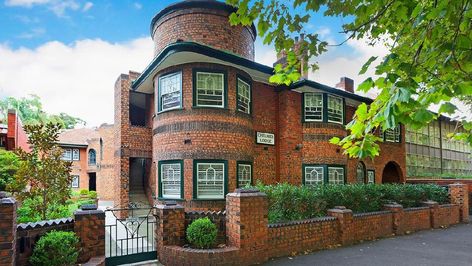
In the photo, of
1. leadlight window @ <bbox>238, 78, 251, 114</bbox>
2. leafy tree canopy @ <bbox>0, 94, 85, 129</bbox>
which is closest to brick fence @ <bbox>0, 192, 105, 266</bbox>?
leadlight window @ <bbox>238, 78, 251, 114</bbox>

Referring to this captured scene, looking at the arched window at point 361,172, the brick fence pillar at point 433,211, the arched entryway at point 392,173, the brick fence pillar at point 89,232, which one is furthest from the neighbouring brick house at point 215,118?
the brick fence pillar at point 89,232

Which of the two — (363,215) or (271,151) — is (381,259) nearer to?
(363,215)

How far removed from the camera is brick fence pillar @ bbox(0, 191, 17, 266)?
4.82 metres

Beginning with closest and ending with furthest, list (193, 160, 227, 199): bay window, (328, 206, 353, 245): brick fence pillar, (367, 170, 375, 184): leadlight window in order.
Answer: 1. (328, 206, 353, 245): brick fence pillar
2. (193, 160, 227, 199): bay window
3. (367, 170, 375, 184): leadlight window

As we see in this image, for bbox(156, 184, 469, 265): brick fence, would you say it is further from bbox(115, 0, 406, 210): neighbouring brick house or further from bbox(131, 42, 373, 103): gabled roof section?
bbox(131, 42, 373, 103): gabled roof section

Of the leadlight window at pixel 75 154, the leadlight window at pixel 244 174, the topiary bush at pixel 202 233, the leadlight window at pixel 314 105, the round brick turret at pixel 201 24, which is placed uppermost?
the round brick turret at pixel 201 24

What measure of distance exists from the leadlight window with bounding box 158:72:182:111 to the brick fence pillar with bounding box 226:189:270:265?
552 cm

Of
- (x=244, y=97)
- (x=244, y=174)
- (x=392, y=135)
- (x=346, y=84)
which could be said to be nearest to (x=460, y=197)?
(x=392, y=135)

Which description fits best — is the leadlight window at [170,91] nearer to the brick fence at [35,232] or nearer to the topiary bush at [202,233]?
the topiary bush at [202,233]

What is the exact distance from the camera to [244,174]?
489 inches

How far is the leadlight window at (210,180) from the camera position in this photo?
36.9ft

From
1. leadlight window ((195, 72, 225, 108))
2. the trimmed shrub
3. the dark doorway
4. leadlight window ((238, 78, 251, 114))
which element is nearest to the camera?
the trimmed shrub

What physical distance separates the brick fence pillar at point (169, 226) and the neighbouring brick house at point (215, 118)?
138 inches

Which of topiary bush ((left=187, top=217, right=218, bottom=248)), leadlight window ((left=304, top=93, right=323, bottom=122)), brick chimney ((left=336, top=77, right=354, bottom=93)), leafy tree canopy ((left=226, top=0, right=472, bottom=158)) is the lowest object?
topiary bush ((left=187, top=217, right=218, bottom=248))
